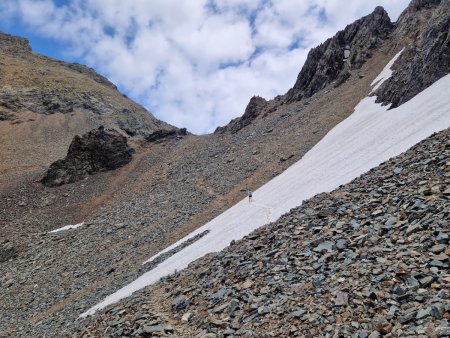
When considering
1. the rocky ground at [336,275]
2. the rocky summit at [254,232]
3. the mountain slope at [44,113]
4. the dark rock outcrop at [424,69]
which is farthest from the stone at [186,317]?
the mountain slope at [44,113]

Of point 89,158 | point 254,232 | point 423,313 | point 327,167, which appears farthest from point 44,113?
point 423,313

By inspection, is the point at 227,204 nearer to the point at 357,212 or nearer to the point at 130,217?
the point at 130,217

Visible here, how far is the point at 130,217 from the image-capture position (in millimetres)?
39062

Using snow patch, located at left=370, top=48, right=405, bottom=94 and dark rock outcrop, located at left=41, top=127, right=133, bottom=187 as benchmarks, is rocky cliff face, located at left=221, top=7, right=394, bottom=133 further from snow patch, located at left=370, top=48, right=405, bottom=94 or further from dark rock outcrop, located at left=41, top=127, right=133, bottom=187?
dark rock outcrop, located at left=41, top=127, right=133, bottom=187

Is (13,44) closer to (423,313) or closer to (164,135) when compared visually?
(164,135)

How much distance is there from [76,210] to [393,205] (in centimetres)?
4117

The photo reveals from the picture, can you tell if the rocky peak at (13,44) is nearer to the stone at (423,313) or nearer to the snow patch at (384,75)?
the snow patch at (384,75)

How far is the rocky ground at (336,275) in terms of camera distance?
29.3 ft

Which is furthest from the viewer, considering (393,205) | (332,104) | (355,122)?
(332,104)

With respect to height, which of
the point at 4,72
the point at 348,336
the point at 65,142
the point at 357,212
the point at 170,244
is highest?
the point at 4,72

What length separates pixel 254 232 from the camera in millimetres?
19094

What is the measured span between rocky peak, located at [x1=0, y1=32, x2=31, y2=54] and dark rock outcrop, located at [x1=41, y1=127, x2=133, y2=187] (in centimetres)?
8737

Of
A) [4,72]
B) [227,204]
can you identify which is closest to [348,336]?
[227,204]

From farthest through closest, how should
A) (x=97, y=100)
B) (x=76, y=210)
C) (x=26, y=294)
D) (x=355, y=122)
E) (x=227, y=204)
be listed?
(x=97, y=100) < (x=76, y=210) < (x=355, y=122) < (x=227, y=204) < (x=26, y=294)
